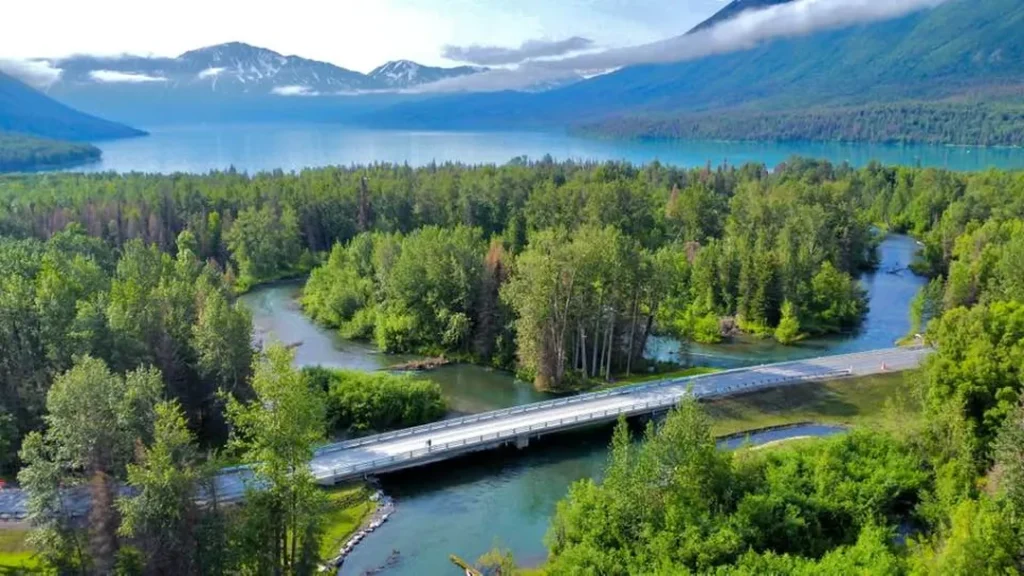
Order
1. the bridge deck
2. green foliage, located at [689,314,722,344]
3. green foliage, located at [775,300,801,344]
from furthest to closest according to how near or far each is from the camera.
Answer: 1. green foliage, located at [689,314,722,344]
2. green foliage, located at [775,300,801,344]
3. the bridge deck

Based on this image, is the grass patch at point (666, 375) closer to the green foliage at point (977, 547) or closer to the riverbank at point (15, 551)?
the green foliage at point (977, 547)

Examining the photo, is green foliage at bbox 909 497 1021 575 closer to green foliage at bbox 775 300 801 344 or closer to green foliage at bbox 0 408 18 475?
green foliage at bbox 775 300 801 344

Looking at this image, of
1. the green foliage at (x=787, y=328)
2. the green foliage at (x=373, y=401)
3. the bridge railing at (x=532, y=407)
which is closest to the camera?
the bridge railing at (x=532, y=407)

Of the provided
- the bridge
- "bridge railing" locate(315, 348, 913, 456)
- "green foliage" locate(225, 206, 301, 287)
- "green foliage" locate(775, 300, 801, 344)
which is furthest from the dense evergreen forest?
the bridge

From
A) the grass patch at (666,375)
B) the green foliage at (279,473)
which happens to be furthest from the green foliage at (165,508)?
the grass patch at (666,375)

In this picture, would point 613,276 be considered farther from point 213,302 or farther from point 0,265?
point 0,265

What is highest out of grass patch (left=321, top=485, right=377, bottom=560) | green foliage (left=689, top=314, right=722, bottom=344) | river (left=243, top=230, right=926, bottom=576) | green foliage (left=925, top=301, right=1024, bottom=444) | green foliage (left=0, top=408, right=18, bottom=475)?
green foliage (left=925, top=301, right=1024, bottom=444)

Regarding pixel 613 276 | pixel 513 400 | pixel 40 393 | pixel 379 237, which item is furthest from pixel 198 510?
pixel 379 237
